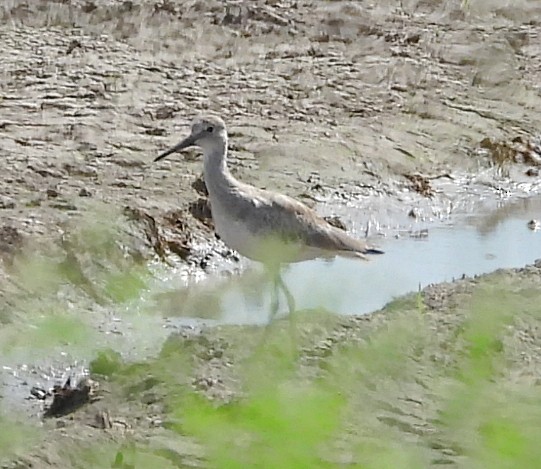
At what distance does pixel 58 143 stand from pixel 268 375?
725 centimetres

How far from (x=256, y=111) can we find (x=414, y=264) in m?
2.83

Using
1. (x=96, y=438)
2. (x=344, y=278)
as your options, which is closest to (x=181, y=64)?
(x=96, y=438)

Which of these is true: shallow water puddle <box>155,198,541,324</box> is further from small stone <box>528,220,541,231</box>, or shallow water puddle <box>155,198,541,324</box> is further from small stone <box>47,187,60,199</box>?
small stone <box>47,187,60,199</box>

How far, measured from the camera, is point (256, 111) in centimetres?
1118

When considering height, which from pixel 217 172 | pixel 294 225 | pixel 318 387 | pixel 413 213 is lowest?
pixel 413 213

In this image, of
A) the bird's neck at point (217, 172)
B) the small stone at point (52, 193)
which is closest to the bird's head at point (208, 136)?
the bird's neck at point (217, 172)

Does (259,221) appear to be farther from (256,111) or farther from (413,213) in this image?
(256,111)

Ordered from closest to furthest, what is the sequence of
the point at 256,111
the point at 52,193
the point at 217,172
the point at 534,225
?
the point at 217,172 < the point at 52,193 < the point at 534,225 < the point at 256,111

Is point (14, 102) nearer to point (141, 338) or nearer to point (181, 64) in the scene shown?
point (181, 64)

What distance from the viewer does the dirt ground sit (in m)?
8.72

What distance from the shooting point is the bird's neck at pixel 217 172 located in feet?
24.7

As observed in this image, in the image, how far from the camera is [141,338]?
246 inches

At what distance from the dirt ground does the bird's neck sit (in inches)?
28.5

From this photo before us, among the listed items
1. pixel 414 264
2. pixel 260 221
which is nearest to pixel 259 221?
pixel 260 221
